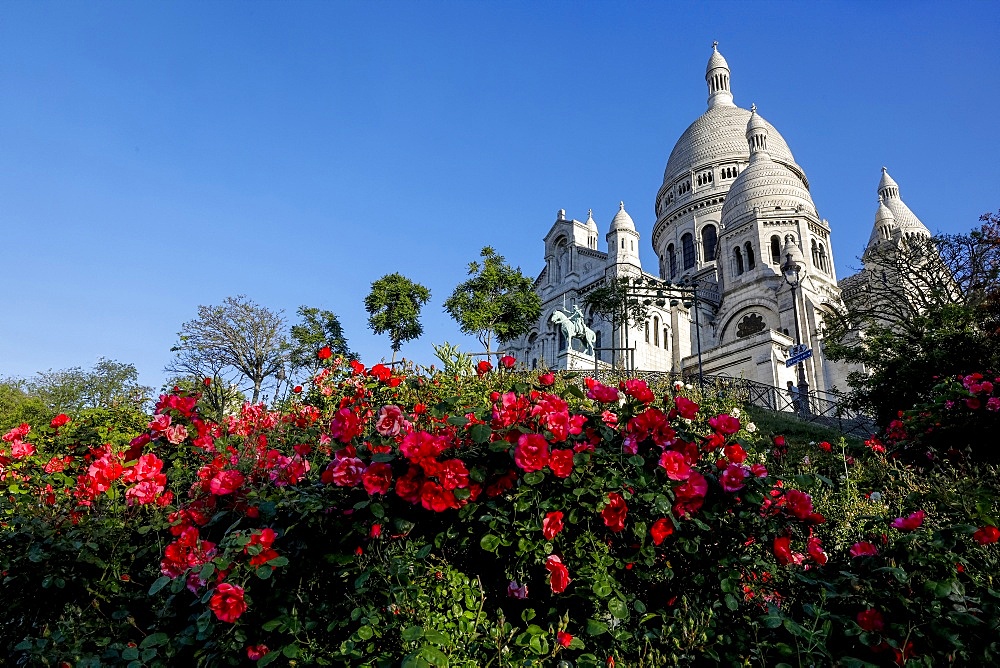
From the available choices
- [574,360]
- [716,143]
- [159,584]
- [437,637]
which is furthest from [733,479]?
[716,143]

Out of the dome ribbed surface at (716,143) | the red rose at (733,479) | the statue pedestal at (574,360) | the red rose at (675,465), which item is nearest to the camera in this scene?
the red rose at (675,465)

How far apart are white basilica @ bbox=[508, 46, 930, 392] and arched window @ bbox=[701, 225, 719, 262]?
0.26 ft

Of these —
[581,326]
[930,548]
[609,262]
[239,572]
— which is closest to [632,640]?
[930,548]

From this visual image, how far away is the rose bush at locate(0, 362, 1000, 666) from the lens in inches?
113

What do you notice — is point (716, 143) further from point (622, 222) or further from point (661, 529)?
point (661, 529)

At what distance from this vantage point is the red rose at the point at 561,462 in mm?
2910

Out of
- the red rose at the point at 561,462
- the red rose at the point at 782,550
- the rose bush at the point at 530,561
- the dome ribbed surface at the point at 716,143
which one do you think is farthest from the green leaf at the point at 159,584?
the dome ribbed surface at the point at 716,143

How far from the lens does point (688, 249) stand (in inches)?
1911

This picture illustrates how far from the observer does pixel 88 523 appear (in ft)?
13.4

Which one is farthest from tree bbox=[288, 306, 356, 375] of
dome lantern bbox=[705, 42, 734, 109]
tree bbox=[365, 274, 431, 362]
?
dome lantern bbox=[705, 42, 734, 109]

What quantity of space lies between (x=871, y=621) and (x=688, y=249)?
4827 centimetres

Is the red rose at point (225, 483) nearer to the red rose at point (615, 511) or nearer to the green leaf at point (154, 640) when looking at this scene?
the green leaf at point (154, 640)

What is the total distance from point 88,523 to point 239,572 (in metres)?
1.86

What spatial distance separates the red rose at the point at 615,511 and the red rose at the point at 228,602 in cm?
180
